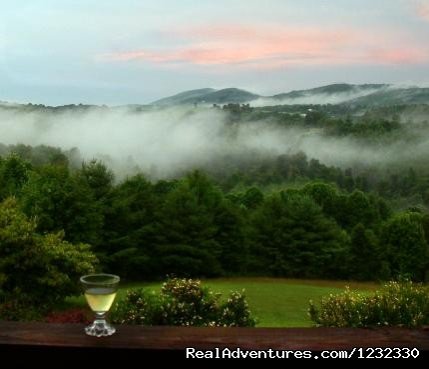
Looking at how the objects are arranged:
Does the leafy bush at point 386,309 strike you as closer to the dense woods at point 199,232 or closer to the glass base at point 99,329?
the glass base at point 99,329

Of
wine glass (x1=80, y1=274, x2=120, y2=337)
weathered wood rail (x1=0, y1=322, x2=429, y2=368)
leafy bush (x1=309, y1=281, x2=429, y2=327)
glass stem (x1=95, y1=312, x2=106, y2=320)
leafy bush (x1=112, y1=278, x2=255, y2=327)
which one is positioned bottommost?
leafy bush (x1=309, y1=281, x2=429, y2=327)

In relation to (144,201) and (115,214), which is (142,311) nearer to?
(115,214)

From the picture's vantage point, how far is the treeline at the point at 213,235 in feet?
132

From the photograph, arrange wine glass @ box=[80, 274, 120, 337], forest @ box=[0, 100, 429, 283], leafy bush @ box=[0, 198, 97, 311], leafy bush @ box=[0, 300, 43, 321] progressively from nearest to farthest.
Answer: wine glass @ box=[80, 274, 120, 337], leafy bush @ box=[0, 300, 43, 321], leafy bush @ box=[0, 198, 97, 311], forest @ box=[0, 100, 429, 283]

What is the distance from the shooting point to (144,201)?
45281mm

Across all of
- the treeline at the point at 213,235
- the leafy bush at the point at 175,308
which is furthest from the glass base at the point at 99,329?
the treeline at the point at 213,235

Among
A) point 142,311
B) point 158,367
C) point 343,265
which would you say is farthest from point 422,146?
point 158,367

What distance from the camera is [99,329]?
8.66ft

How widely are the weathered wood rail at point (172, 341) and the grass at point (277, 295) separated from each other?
70.1ft

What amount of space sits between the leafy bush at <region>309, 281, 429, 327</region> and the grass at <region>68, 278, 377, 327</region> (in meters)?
7.03

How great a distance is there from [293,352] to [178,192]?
41648 mm

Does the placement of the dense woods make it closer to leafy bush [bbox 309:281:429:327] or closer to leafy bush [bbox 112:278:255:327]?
leafy bush [bbox 112:278:255:327]

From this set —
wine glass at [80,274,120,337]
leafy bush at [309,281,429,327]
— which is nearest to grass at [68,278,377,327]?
leafy bush at [309,281,429,327]

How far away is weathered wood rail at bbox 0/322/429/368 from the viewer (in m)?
2.54
